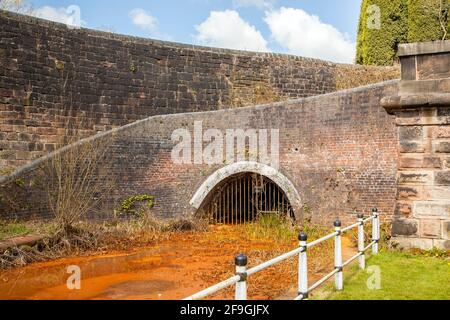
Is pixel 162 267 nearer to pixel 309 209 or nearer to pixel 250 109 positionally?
pixel 309 209

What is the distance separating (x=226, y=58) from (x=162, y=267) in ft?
36.9

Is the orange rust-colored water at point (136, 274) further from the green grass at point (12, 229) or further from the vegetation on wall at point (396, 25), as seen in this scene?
the vegetation on wall at point (396, 25)

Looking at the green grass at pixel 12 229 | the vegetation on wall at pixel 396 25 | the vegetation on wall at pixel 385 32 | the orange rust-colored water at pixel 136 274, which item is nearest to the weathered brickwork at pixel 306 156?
the green grass at pixel 12 229

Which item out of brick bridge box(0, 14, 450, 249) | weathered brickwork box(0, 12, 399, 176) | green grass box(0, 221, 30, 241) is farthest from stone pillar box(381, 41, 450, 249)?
weathered brickwork box(0, 12, 399, 176)

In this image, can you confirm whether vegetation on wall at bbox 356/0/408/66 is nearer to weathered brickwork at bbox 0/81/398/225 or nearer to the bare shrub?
weathered brickwork at bbox 0/81/398/225

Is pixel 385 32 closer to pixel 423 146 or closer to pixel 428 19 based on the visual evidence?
pixel 428 19

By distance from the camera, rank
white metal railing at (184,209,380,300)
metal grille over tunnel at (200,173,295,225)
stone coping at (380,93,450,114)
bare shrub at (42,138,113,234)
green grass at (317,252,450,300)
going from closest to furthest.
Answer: white metal railing at (184,209,380,300)
green grass at (317,252,450,300)
stone coping at (380,93,450,114)
bare shrub at (42,138,113,234)
metal grille over tunnel at (200,173,295,225)

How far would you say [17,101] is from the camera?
1343cm

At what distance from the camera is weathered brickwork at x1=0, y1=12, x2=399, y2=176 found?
13.5 metres

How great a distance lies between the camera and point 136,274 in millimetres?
8750

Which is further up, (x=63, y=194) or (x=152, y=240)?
(x=63, y=194)

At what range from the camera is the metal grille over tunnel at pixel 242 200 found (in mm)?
14211

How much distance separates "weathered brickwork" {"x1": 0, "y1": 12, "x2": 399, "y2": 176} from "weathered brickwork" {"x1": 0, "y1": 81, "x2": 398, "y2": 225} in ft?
7.78
